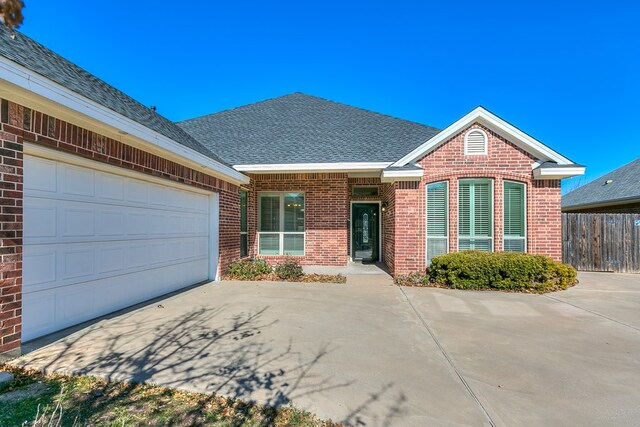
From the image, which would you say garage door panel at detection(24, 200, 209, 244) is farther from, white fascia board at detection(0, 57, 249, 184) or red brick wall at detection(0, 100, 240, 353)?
white fascia board at detection(0, 57, 249, 184)

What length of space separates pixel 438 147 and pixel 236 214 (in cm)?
613

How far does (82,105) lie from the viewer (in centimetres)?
416

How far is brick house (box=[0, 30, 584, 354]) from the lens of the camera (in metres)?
3.91

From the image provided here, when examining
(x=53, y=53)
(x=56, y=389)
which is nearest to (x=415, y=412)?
(x=56, y=389)

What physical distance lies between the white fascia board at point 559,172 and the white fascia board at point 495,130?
7.7 inches

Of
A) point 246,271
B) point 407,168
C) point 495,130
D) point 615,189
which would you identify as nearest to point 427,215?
point 407,168

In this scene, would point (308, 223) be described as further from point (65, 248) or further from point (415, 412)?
point (415, 412)

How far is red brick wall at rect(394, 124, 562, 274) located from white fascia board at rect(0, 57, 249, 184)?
223 inches

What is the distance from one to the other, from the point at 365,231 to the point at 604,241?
7818mm

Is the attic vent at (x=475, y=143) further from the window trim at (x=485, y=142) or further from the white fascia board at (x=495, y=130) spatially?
the white fascia board at (x=495, y=130)

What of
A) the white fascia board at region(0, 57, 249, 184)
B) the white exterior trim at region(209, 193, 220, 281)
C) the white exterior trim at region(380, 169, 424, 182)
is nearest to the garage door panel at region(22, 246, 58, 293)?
the white fascia board at region(0, 57, 249, 184)

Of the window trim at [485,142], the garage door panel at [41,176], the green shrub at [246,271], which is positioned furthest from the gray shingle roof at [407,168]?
the garage door panel at [41,176]

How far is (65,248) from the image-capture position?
441cm

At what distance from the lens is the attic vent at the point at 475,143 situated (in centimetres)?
863
